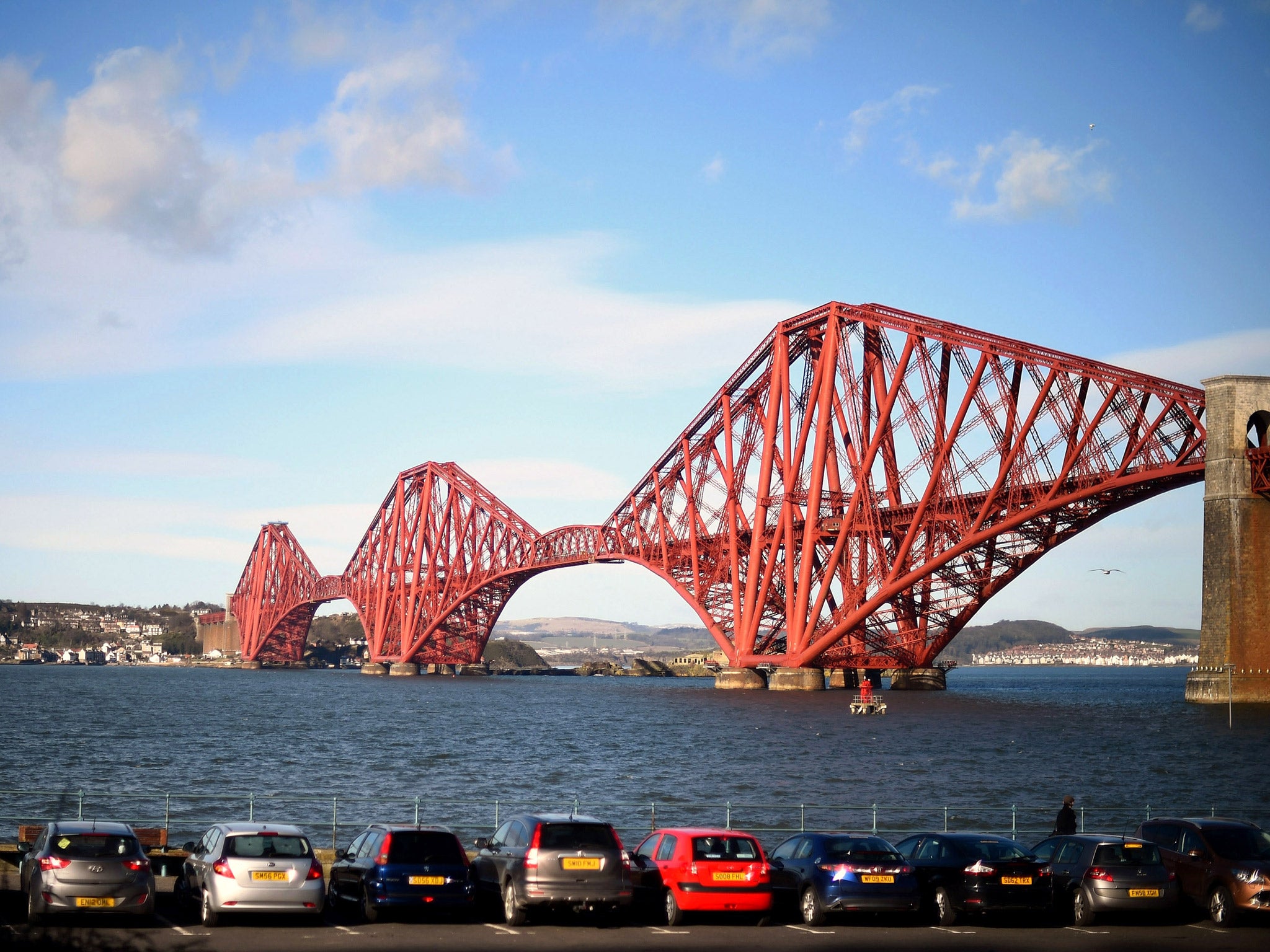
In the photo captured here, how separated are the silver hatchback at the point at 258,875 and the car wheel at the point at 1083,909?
455 inches

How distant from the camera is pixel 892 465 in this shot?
98938 mm

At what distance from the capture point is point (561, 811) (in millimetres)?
40250

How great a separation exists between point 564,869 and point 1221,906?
33.5 ft

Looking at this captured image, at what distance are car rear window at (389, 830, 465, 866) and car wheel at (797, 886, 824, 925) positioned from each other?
5.26 metres

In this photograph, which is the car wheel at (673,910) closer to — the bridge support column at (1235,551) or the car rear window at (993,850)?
the car rear window at (993,850)

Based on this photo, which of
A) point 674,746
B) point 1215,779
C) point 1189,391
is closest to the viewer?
point 1215,779

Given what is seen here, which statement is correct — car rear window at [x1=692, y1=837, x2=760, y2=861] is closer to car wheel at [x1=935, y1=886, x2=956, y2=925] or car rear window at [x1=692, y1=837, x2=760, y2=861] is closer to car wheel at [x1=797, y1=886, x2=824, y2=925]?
car wheel at [x1=797, y1=886, x2=824, y2=925]

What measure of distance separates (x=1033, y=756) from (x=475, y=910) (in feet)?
145

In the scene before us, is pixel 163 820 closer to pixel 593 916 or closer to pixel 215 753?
pixel 593 916

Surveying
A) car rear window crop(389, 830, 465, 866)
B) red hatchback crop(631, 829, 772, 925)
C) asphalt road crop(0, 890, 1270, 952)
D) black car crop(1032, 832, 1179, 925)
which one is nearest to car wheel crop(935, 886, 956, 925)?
asphalt road crop(0, 890, 1270, 952)

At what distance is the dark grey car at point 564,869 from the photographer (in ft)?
68.5

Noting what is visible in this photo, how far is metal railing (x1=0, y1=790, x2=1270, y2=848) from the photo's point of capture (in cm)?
3881

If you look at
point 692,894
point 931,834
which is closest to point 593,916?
point 692,894

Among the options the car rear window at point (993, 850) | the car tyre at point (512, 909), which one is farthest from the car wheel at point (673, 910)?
the car rear window at point (993, 850)
